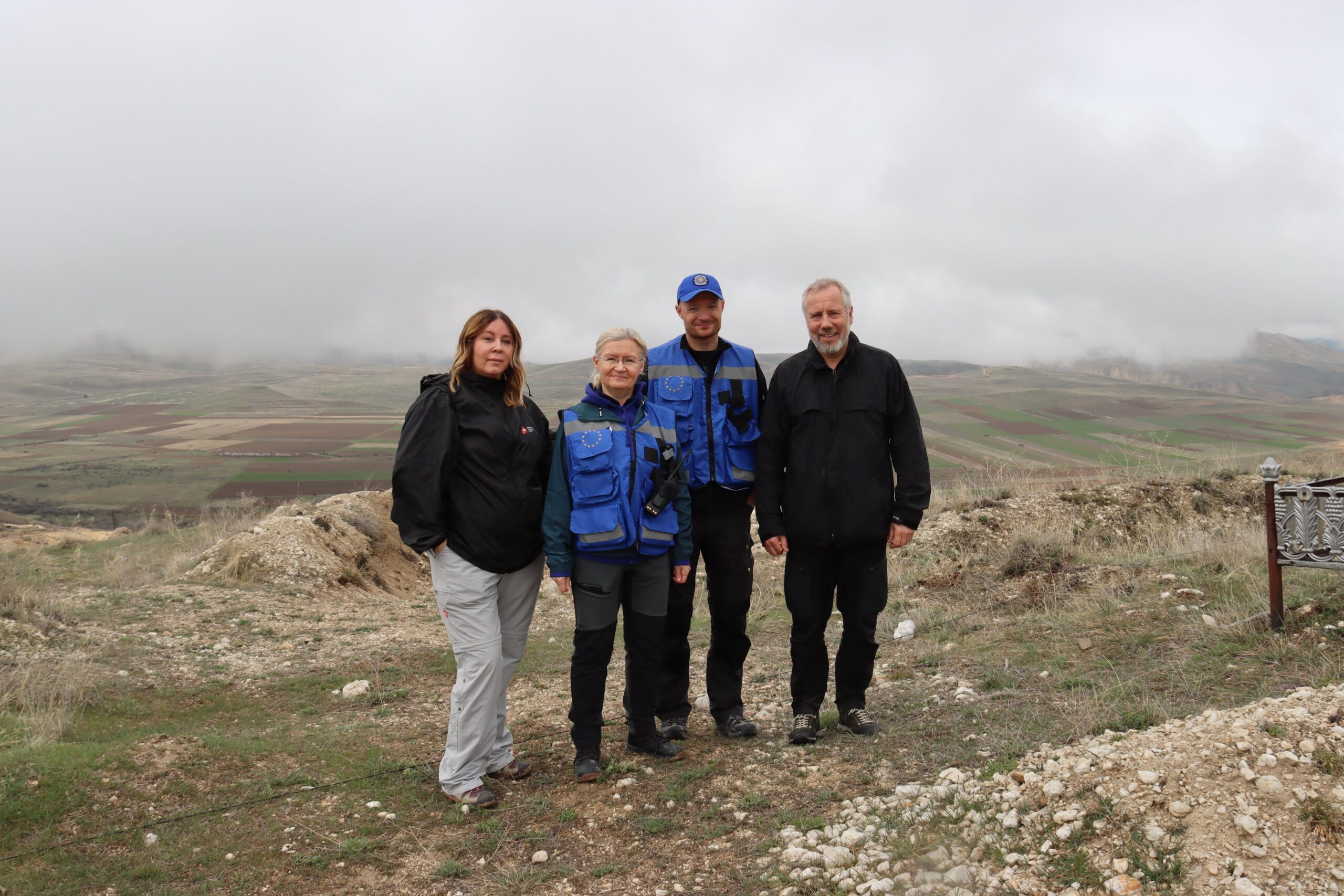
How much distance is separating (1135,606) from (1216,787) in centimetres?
356

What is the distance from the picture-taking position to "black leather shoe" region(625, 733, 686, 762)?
3.99 m

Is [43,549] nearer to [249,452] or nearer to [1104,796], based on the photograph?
[1104,796]

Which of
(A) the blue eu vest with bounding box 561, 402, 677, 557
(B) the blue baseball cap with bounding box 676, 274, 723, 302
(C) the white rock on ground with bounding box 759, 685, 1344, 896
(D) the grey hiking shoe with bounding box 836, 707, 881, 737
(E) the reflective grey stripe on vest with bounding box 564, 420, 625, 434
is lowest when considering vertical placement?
(D) the grey hiking shoe with bounding box 836, 707, 881, 737

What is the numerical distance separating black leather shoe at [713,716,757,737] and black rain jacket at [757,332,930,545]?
3.69 ft

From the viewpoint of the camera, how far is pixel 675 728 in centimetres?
429

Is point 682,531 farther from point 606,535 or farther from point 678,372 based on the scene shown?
point 678,372

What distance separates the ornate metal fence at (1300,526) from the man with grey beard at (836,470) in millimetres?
2589

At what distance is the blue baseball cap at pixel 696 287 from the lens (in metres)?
3.93

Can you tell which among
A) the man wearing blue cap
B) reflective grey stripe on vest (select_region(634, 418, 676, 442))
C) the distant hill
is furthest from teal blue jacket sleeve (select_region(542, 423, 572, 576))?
the distant hill

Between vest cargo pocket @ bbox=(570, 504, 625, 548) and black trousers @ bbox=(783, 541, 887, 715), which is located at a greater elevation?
vest cargo pocket @ bbox=(570, 504, 625, 548)

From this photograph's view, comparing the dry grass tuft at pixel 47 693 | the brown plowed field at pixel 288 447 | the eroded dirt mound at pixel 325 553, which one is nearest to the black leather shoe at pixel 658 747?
the dry grass tuft at pixel 47 693

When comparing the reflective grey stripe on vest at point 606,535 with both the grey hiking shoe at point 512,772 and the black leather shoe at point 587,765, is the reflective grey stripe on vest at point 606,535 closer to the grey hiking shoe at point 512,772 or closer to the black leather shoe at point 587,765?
the black leather shoe at point 587,765

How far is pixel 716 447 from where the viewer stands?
3980 mm

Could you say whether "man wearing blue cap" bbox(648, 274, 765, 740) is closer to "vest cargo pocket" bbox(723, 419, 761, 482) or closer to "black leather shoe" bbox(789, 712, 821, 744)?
"vest cargo pocket" bbox(723, 419, 761, 482)
